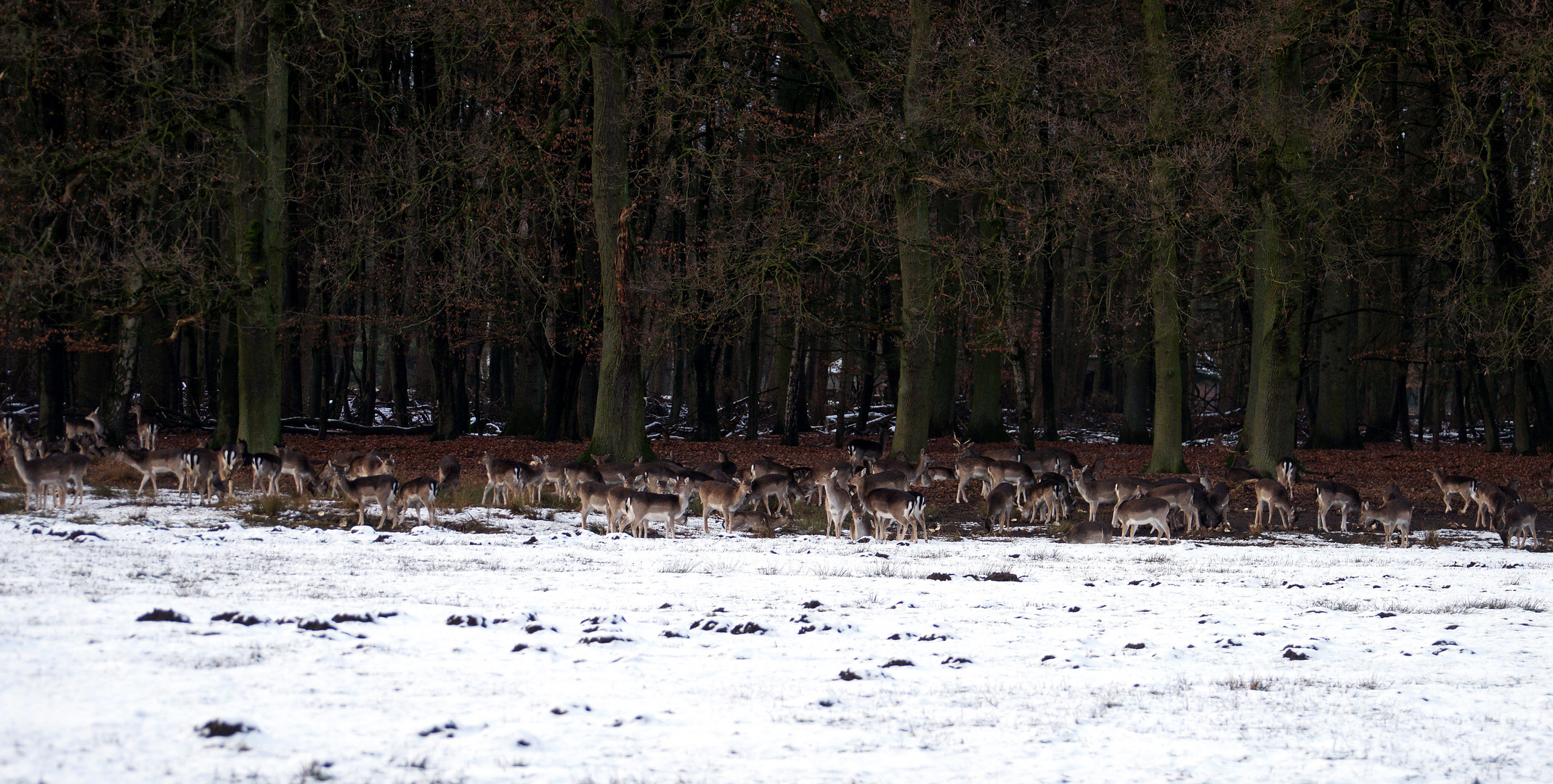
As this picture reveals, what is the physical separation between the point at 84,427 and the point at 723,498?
48.0 feet

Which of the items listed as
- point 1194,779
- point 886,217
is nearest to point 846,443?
point 886,217

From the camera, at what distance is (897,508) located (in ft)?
Answer: 48.2

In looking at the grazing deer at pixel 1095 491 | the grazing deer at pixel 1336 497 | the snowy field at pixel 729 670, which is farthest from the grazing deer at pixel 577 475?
the grazing deer at pixel 1336 497

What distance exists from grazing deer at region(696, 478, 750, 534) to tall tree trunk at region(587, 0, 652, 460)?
14.8 feet

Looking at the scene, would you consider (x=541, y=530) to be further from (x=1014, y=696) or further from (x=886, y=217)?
(x=886, y=217)

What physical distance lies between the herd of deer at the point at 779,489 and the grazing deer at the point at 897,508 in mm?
18

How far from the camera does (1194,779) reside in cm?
502

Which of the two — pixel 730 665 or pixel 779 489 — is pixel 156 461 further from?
pixel 730 665

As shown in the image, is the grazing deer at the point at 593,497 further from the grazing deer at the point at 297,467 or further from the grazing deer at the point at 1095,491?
the grazing deer at the point at 1095,491

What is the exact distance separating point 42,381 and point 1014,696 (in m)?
23.8

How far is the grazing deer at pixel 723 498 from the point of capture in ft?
50.8

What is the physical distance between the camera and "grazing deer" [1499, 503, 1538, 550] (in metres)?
15.3

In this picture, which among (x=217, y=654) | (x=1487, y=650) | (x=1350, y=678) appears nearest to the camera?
(x=217, y=654)

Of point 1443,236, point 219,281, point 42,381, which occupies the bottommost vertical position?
point 42,381
